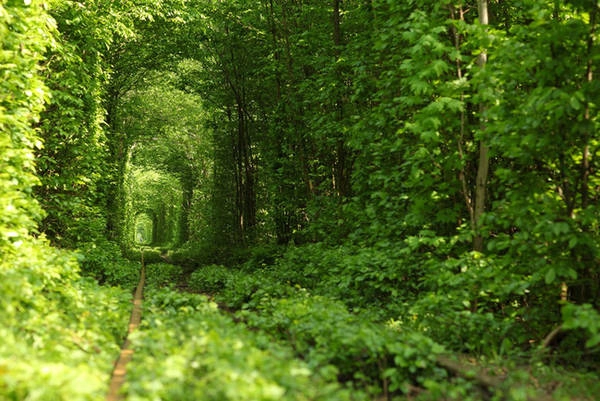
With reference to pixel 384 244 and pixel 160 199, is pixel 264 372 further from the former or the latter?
pixel 160 199

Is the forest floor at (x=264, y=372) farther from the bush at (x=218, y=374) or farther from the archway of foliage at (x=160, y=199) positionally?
the archway of foliage at (x=160, y=199)

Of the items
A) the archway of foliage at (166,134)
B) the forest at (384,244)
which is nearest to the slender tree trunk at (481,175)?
the forest at (384,244)

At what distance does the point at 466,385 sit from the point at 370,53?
9.57 m

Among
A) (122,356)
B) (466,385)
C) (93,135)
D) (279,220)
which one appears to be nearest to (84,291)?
(122,356)

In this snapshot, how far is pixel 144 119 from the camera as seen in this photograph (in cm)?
3155

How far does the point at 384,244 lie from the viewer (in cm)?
957

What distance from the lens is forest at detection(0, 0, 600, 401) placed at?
189 inches

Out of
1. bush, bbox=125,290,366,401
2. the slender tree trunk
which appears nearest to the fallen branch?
bush, bbox=125,290,366,401

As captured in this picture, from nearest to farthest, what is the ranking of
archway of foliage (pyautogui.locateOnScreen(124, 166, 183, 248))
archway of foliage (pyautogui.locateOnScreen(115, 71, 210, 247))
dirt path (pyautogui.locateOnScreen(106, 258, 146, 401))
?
dirt path (pyautogui.locateOnScreen(106, 258, 146, 401))
archway of foliage (pyautogui.locateOnScreen(115, 71, 210, 247))
archway of foliage (pyautogui.locateOnScreen(124, 166, 183, 248))

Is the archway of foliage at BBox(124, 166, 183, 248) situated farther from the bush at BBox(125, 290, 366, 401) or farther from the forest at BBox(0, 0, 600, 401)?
the bush at BBox(125, 290, 366, 401)

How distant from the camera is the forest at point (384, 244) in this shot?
4.79m

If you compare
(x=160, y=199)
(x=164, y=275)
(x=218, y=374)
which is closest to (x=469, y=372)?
(x=218, y=374)

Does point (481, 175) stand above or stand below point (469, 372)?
above

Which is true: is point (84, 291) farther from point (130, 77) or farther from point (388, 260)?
point (130, 77)
